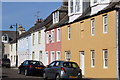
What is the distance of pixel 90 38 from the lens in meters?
24.8

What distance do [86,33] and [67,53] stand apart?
5168 mm

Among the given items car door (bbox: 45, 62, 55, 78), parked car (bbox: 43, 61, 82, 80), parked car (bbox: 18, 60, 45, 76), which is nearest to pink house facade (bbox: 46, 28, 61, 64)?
parked car (bbox: 18, 60, 45, 76)

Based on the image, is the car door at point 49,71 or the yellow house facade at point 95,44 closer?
the car door at point 49,71

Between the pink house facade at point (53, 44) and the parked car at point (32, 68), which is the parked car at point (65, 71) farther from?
the pink house facade at point (53, 44)

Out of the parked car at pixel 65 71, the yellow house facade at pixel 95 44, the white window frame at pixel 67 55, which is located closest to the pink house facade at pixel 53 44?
the white window frame at pixel 67 55

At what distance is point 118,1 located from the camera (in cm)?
2259

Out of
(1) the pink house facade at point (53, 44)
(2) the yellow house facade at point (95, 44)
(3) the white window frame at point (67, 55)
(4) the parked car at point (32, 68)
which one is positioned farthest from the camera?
(1) the pink house facade at point (53, 44)

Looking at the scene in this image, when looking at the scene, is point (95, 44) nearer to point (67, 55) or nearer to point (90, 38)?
point (90, 38)

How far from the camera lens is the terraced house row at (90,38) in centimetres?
2109

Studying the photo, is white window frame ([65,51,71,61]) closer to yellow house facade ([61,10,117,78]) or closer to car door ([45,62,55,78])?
yellow house facade ([61,10,117,78])

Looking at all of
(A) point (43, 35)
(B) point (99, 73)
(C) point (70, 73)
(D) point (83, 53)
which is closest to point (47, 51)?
(A) point (43, 35)

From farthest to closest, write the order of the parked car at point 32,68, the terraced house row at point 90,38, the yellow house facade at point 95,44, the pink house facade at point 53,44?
the pink house facade at point 53,44
the parked car at point 32,68
the yellow house facade at point 95,44
the terraced house row at point 90,38

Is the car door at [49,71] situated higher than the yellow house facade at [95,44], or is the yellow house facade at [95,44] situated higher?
the yellow house facade at [95,44]

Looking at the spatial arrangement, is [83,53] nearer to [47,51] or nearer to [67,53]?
[67,53]
